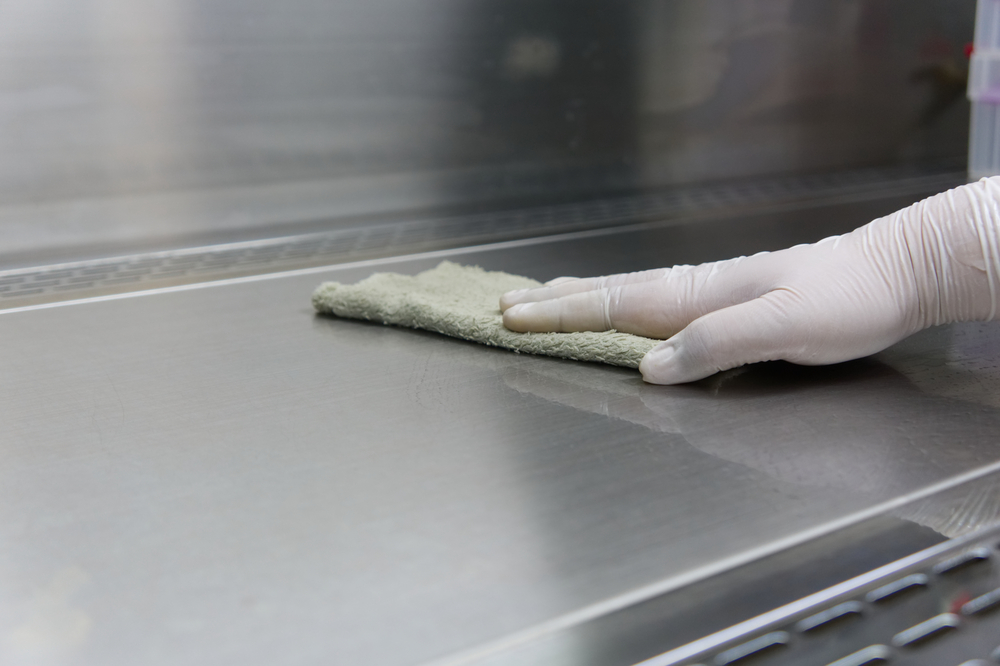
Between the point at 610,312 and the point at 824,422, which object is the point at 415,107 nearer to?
the point at 610,312

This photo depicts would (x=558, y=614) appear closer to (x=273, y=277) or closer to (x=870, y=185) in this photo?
(x=273, y=277)

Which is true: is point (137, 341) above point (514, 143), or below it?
below

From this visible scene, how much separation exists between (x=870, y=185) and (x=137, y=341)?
1.43 meters

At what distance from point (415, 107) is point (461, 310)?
716 mm

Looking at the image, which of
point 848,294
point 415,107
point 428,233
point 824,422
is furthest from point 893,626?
point 415,107

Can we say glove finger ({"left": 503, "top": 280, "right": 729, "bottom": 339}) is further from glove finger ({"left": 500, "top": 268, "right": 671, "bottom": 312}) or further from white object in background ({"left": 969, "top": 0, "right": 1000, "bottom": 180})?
white object in background ({"left": 969, "top": 0, "right": 1000, "bottom": 180})

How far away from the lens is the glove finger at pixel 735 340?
71 centimetres

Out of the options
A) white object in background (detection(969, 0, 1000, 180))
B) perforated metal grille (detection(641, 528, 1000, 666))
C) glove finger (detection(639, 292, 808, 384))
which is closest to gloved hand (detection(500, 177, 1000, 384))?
glove finger (detection(639, 292, 808, 384))

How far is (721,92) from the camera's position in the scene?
178 cm

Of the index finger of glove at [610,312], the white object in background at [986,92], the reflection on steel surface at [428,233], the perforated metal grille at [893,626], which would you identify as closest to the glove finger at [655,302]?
the index finger of glove at [610,312]

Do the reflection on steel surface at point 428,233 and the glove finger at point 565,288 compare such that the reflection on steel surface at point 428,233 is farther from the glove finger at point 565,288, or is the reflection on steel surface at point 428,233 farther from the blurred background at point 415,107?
the glove finger at point 565,288

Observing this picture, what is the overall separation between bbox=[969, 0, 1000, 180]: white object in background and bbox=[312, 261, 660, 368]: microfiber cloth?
4.09 ft

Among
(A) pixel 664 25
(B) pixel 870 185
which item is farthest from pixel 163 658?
(B) pixel 870 185

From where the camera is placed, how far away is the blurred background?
50.6 inches
